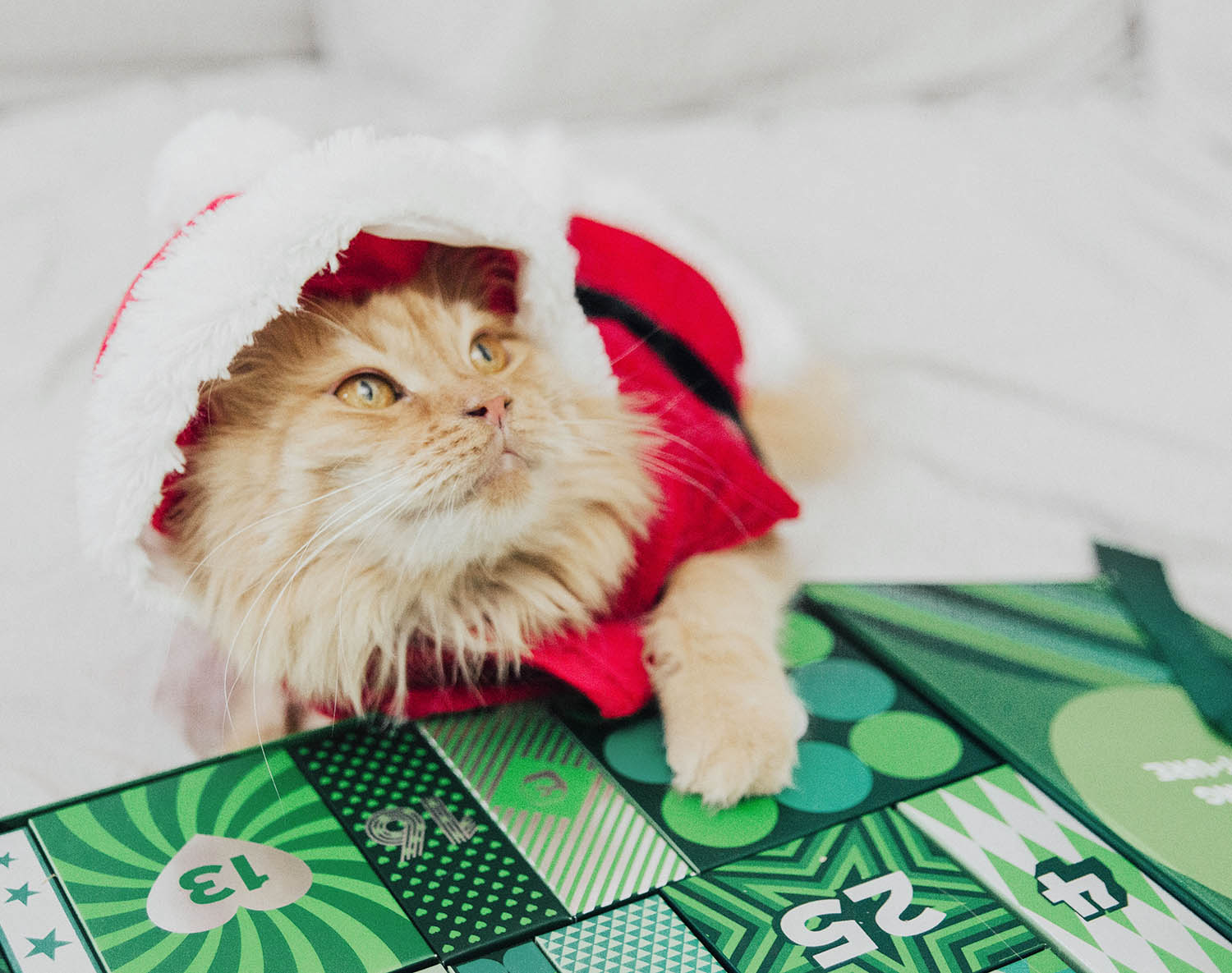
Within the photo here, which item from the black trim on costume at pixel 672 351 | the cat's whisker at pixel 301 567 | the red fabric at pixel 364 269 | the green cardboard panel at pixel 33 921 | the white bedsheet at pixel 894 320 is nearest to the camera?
the green cardboard panel at pixel 33 921

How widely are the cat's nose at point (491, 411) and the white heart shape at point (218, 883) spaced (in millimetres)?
392

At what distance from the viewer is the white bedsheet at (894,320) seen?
1.20m

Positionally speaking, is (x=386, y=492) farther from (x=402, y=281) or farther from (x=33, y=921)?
(x=33, y=921)

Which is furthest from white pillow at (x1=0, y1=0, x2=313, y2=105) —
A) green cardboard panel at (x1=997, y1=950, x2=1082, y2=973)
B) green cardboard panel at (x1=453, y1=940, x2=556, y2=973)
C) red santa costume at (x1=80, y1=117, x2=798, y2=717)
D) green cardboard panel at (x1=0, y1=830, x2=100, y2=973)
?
green cardboard panel at (x1=997, y1=950, x2=1082, y2=973)

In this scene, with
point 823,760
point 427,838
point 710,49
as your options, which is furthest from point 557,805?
point 710,49

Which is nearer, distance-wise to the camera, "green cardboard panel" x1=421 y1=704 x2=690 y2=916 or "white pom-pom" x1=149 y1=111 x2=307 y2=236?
"green cardboard panel" x1=421 y1=704 x2=690 y2=916

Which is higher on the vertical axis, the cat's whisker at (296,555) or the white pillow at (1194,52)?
the white pillow at (1194,52)

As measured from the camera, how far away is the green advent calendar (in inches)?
32.7

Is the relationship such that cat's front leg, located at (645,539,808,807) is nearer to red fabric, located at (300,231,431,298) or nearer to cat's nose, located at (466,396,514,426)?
cat's nose, located at (466,396,514,426)

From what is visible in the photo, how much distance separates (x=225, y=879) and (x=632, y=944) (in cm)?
33

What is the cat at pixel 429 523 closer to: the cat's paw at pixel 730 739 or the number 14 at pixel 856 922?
the cat's paw at pixel 730 739

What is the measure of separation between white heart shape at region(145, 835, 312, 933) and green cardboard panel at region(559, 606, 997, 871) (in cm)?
30

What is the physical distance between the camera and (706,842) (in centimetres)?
94

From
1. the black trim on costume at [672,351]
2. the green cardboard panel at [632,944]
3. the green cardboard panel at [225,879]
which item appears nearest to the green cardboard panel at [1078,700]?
the black trim on costume at [672,351]
